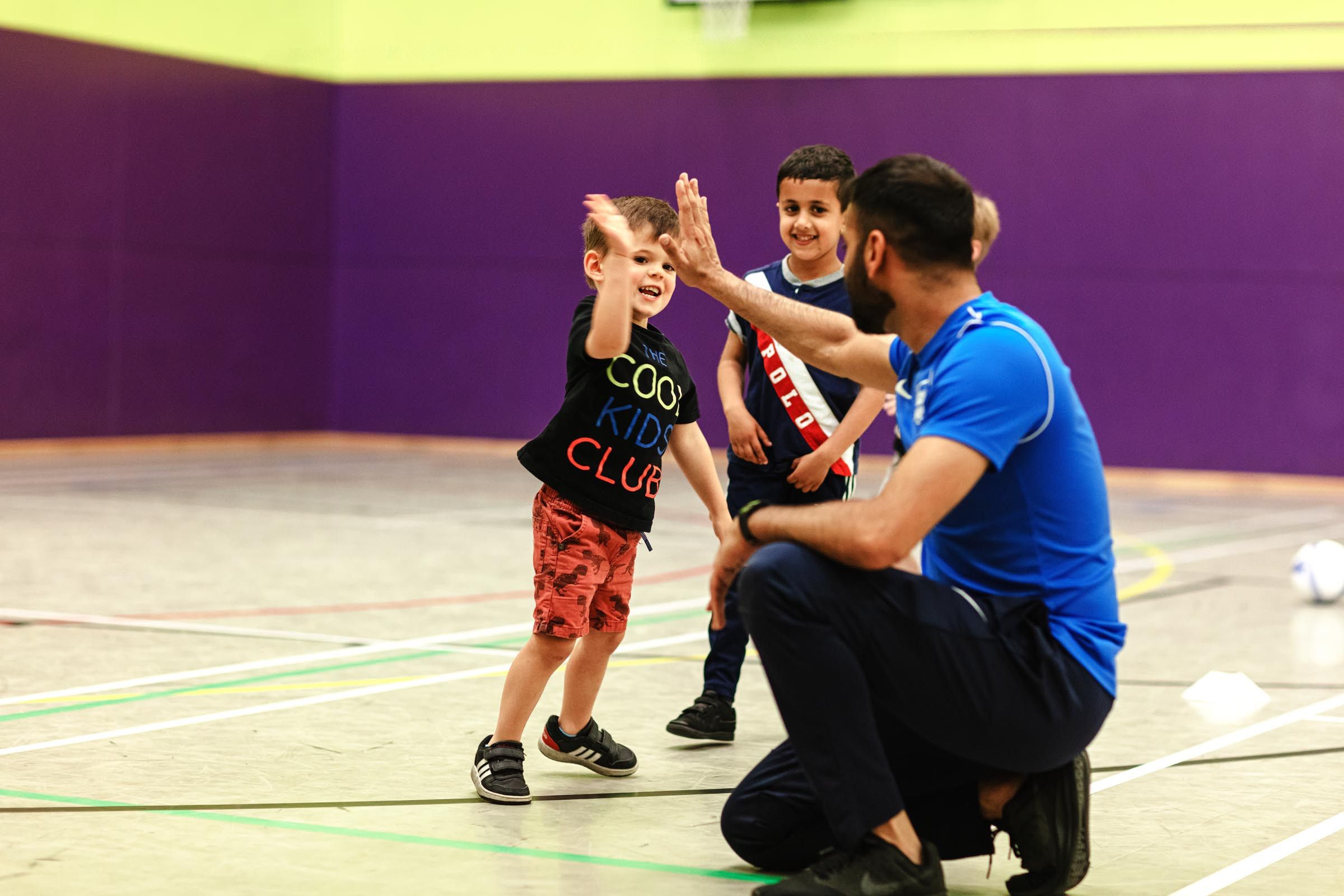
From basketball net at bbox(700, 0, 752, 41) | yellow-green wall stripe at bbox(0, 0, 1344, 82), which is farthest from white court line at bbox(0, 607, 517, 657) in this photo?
basketball net at bbox(700, 0, 752, 41)

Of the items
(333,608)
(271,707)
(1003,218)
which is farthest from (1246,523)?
(271,707)

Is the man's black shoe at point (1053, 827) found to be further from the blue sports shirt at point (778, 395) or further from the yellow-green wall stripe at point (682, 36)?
the yellow-green wall stripe at point (682, 36)

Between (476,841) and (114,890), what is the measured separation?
744 mm

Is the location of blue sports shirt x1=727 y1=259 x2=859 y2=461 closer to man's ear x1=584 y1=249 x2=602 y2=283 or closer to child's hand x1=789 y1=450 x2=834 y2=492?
child's hand x1=789 y1=450 x2=834 y2=492

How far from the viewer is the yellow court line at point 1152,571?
7.77 m

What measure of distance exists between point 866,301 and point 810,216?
5.81 feet

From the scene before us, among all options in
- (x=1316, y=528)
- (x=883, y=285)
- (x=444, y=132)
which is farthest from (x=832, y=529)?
(x=444, y=132)

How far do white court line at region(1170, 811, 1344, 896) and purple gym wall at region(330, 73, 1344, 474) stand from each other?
11585 millimetres

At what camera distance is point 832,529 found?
9.59 ft

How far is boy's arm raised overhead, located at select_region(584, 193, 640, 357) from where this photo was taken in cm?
369

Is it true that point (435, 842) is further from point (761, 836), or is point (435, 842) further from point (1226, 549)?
point (1226, 549)

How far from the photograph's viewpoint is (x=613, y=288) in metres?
3.76

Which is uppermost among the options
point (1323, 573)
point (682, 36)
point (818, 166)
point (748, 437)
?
point (682, 36)

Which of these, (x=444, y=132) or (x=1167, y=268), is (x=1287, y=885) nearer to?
(x=1167, y=268)
